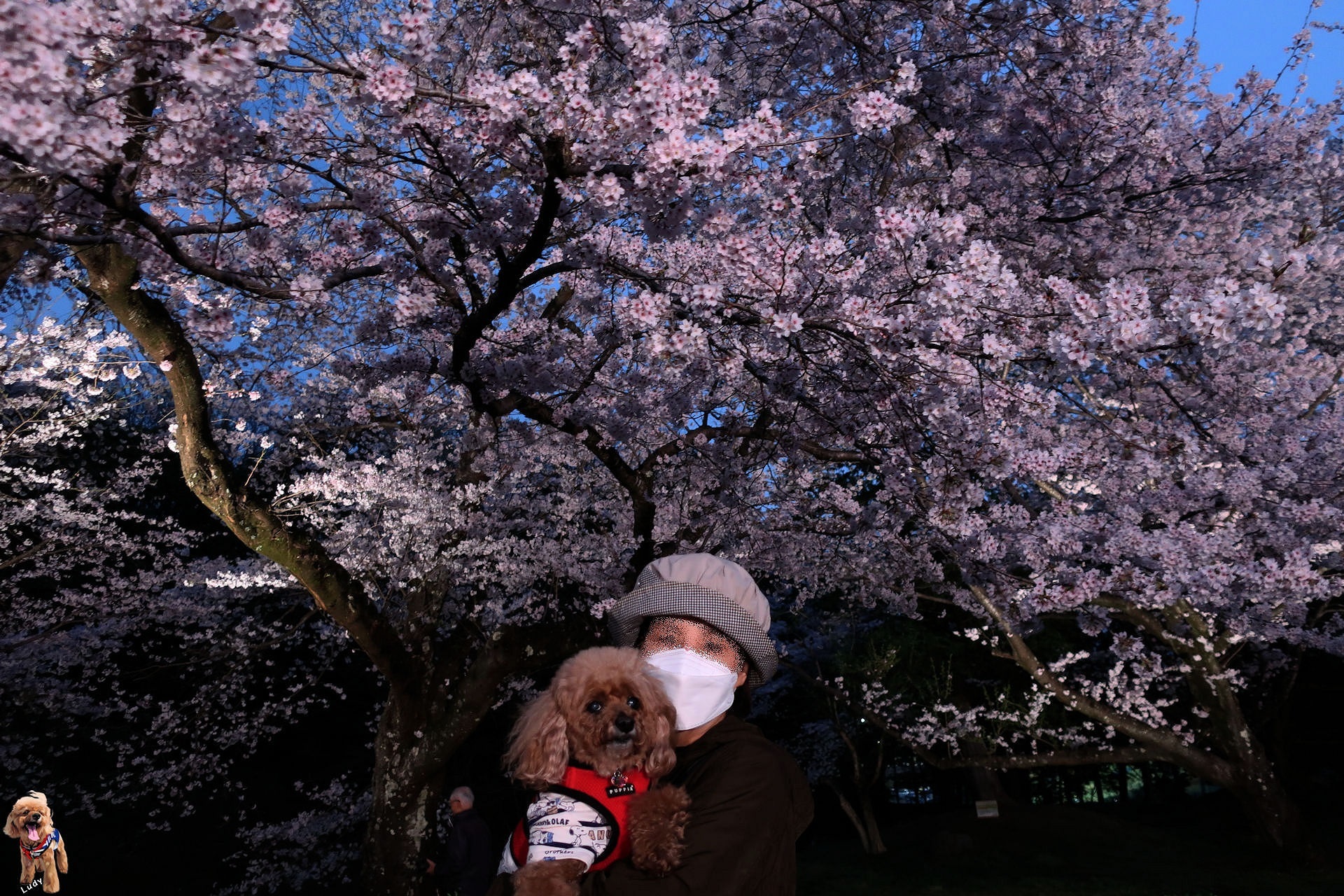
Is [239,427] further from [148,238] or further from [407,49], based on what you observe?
[407,49]

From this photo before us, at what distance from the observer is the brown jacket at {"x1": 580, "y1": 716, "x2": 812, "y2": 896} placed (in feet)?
6.63

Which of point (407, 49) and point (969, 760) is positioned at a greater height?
point (407, 49)

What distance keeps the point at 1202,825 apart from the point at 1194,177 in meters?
17.3

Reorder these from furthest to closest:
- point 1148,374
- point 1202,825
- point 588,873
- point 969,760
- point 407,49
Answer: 1. point 1202,825
2. point 969,760
3. point 1148,374
4. point 407,49
5. point 588,873

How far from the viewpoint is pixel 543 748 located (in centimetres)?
250

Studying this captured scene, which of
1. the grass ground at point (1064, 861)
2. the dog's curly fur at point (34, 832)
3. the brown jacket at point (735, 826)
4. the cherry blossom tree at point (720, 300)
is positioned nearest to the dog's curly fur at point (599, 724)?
the brown jacket at point (735, 826)

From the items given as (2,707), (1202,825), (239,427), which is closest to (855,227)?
(239,427)

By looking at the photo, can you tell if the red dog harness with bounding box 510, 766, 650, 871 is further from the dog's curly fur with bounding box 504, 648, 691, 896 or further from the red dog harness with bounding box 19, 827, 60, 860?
the red dog harness with bounding box 19, 827, 60, 860

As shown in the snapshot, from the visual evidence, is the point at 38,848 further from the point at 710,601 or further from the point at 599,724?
the point at 710,601

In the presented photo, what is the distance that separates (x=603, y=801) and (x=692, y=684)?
15.3 inches

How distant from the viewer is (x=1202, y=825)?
2041 centimetres

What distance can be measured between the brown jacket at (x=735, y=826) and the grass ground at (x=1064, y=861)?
40.1 feet

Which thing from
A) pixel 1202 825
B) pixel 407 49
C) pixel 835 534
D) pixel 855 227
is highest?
pixel 855 227

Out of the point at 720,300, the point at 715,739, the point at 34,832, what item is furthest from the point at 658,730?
the point at 34,832
